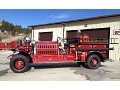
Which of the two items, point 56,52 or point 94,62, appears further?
point 94,62

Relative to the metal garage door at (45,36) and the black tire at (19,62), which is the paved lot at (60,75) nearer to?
the black tire at (19,62)

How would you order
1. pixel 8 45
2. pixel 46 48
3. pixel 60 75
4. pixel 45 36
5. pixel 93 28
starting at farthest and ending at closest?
pixel 45 36
pixel 93 28
pixel 46 48
pixel 8 45
pixel 60 75

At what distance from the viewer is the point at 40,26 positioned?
22094 mm

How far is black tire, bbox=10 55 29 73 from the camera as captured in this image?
919 cm

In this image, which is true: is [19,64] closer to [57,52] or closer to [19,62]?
[19,62]

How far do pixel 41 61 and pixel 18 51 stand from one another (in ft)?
3.72

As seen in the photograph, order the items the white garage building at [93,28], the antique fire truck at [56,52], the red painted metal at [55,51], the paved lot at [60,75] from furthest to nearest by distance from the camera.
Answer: the white garage building at [93,28], the red painted metal at [55,51], the antique fire truck at [56,52], the paved lot at [60,75]

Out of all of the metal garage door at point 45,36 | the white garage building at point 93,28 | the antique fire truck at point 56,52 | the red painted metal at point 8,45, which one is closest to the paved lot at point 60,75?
the antique fire truck at point 56,52

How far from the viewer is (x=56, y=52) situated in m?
10.0

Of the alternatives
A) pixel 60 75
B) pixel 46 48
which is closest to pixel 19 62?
pixel 46 48

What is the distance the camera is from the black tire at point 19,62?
9.19 metres

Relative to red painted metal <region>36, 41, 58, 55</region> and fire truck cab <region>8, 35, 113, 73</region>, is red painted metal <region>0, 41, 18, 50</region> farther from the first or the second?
red painted metal <region>36, 41, 58, 55</region>

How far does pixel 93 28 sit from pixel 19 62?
8007 millimetres
